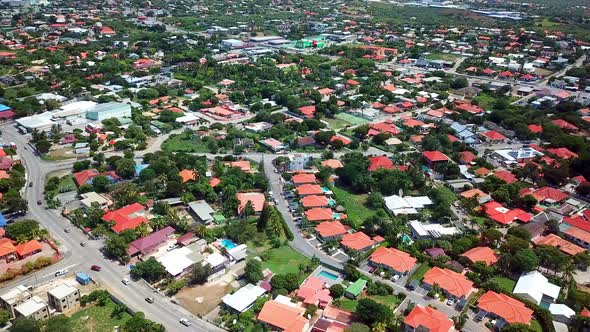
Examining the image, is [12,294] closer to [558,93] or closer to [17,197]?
[17,197]

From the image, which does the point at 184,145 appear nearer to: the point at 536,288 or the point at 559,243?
the point at 536,288

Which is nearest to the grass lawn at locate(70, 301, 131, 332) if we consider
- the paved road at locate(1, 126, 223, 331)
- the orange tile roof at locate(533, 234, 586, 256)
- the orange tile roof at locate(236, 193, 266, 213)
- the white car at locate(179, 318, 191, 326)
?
the paved road at locate(1, 126, 223, 331)

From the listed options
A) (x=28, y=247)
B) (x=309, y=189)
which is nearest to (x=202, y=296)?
(x=28, y=247)

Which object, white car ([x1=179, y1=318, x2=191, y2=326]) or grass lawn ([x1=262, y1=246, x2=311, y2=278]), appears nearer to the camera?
white car ([x1=179, y1=318, x2=191, y2=326])

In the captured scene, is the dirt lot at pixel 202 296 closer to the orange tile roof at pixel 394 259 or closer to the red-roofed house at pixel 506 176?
the orange tile roof at pixel 394 259

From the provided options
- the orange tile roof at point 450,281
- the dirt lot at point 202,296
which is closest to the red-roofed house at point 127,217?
the dirt lot at point 202,296

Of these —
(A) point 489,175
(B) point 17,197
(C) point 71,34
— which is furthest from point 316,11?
(B) point 17,197

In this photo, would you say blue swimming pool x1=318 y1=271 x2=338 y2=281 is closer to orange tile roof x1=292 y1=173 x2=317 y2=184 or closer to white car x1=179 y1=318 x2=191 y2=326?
white car x1=179 y1=318 x2=191 y2=326
